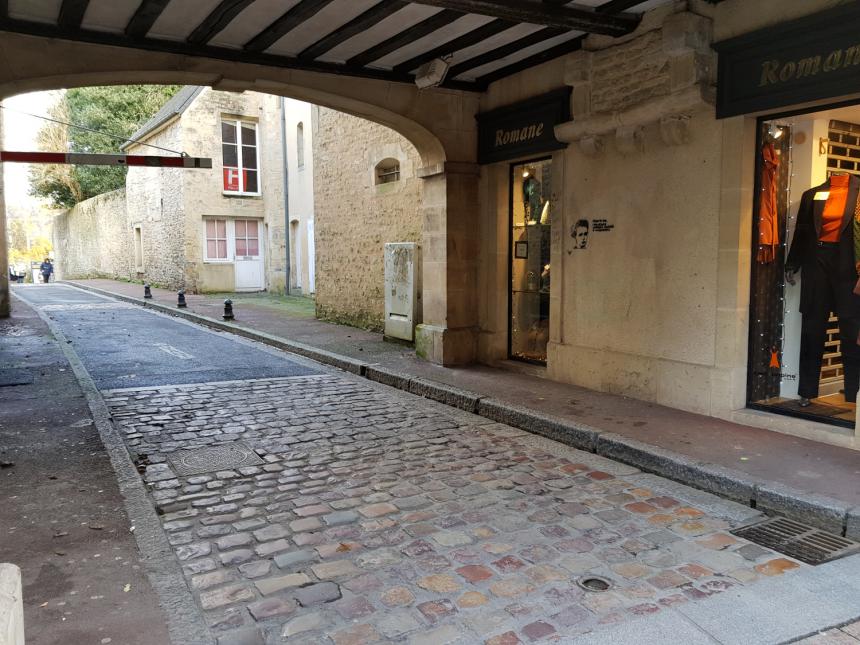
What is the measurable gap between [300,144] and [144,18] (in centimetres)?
1466

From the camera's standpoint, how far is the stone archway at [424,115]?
660cm

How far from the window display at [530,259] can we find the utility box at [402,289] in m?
1.94

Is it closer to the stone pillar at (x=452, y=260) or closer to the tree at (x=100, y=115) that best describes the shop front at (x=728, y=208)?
the stone pillar at (x=452, y=260)

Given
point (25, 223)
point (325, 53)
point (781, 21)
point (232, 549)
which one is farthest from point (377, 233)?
point (25, 223)

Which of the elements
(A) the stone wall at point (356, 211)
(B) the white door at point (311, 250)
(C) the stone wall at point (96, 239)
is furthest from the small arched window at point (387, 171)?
(C) the stone wall at point (96, 239)

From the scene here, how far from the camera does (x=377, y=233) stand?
11.5 m

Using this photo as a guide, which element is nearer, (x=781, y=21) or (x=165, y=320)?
(x=781, y=21)

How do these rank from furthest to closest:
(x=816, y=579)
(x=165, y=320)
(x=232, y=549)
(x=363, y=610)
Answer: (x=165, y=320) < (x=232, y=549) < (x=816, y=579) < (x=363, y=610)

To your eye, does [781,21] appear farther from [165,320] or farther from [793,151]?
[165,320]

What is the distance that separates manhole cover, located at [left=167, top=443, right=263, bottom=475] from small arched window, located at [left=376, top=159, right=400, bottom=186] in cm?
674

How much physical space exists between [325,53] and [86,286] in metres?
22.6

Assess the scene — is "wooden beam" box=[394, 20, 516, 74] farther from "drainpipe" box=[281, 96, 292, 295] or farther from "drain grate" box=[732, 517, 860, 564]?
"drainpipe" box=[281, 96, 292, 295]

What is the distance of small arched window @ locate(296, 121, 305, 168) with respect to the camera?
2022cm

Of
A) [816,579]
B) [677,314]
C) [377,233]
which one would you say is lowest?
[816,579]
